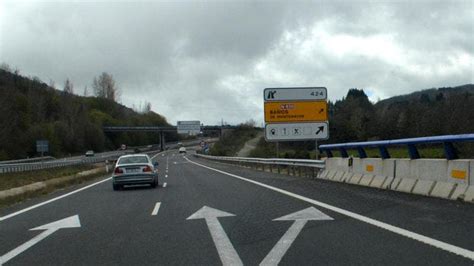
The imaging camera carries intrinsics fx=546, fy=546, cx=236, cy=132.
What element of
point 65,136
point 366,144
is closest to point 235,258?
point 366,144

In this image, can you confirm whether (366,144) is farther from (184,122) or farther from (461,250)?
(184,122)

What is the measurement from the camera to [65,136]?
11481 cm

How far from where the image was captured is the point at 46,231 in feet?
33.9

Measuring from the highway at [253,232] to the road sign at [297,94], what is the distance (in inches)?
662

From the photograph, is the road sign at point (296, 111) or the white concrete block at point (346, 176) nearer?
the white concrete block at point (346, 176)

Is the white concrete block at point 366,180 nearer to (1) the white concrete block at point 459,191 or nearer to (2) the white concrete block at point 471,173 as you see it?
(1) the white concrete block at point 459,191

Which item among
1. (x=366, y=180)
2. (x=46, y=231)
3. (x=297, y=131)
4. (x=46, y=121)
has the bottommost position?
(x=46, y=231)

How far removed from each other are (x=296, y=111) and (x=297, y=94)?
985mm

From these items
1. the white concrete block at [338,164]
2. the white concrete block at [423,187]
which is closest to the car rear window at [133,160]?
the white concrete block at [338,164]

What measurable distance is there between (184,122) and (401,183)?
8435 centimetres

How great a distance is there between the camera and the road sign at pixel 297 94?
101 ft

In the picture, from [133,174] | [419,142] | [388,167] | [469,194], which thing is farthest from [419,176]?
[133,174]

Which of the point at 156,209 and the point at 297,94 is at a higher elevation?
the point at 297,94

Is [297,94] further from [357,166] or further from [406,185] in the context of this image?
[406,185]
